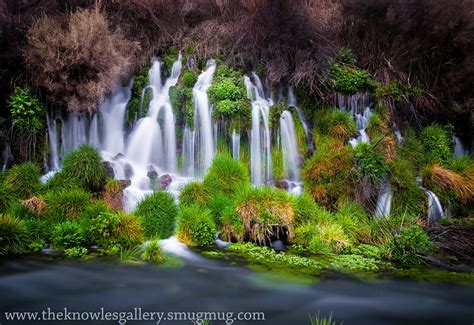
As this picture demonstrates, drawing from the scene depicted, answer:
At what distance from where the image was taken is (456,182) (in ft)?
29.9

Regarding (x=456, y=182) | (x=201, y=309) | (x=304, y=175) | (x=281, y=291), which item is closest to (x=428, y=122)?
(x=456, y=182)

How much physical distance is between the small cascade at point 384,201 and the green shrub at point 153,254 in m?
4.89

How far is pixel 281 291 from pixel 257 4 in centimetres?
952

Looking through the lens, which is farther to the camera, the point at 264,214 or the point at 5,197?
the point at 5,197

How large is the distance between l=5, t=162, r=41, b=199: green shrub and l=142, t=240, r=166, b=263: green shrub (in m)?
3.23

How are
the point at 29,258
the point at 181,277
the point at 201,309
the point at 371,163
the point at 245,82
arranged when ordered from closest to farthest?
the point at 201,309, the point at 181,277, the point at 29,258, the point at 371,163, the point at 245,82

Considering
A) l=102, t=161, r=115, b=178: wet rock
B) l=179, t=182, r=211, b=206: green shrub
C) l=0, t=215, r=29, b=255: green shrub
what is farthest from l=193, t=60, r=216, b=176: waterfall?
l=0, t=215, r=29, b=255: green shrub

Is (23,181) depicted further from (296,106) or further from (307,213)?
(296,106)

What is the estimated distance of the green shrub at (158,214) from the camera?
7.54 metres

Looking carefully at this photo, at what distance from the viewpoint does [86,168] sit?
28.3 feet

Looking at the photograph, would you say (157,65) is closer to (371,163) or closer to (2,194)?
(2,194)

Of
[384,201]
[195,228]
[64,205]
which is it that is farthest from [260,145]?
[64,205]

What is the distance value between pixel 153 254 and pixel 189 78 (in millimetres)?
6230

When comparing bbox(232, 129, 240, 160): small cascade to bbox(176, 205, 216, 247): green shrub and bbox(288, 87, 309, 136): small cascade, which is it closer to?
bbox(288, 87, 309, 136): small cascade
